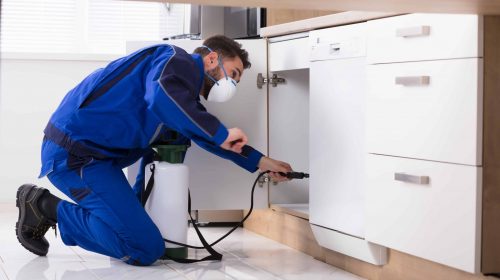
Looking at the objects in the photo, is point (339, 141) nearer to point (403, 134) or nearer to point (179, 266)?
point (403, 134)

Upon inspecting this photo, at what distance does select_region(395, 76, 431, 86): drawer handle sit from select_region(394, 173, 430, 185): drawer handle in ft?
0.74

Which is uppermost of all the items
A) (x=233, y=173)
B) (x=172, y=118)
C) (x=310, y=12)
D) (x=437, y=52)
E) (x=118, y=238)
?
(x=310, y=12)

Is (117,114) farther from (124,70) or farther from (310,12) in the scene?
(310,12)

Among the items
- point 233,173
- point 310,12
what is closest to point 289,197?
point 233,173

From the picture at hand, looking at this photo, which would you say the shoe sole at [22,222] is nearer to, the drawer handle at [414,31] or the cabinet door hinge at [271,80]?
the cabinet door hinge at [271,80]

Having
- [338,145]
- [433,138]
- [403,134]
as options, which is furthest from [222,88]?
[433,138]

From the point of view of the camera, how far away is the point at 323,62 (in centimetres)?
241

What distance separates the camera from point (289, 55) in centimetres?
268

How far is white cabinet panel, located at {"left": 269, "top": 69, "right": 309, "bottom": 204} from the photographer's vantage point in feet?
9.36

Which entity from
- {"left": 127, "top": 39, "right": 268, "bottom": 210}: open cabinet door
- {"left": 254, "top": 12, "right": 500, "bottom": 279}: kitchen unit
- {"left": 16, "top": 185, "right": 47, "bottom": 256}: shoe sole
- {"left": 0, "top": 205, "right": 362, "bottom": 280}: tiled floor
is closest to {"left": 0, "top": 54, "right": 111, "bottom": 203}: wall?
{"left": 0, "top": 205, "right": 362, "bottom": 280}: tiled floor

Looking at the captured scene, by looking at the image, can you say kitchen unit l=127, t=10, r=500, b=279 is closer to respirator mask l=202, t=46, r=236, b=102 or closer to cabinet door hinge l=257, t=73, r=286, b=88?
cabinet door hinge l=257, t=73, r=286, b=88

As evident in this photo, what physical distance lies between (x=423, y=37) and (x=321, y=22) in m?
0.55

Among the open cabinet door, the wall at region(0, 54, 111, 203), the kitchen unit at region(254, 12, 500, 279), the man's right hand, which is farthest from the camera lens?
the wall at region(0, 54, 111, 203)

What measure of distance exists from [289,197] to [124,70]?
0.79 m
